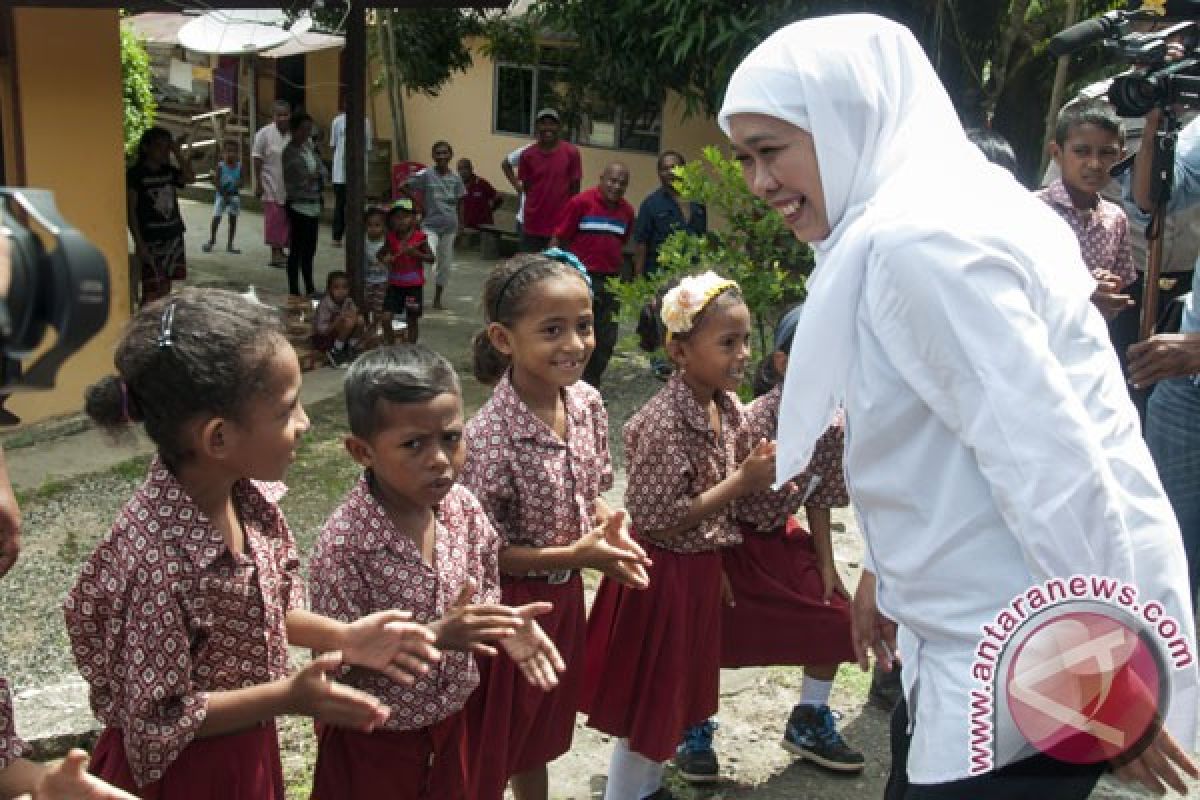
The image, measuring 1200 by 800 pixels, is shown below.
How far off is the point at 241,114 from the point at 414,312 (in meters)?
9.12

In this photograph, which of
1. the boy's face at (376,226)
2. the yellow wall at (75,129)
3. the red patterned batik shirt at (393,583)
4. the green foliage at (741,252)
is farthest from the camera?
the boy's face at (376,226)

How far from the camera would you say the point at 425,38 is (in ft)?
42.5

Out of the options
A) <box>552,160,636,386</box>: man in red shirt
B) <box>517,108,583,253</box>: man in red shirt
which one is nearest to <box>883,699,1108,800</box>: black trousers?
<box>552,160,636,386</box>: man in red shirt

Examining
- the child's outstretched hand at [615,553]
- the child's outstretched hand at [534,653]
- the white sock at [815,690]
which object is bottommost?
the white sock at [815,690]

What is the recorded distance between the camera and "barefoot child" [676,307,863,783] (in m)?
3.53

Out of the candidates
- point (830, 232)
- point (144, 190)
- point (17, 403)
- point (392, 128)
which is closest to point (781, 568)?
point (830, 232)

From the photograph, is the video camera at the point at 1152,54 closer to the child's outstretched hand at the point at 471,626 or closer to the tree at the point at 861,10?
the child's outstretched hand at the point at 471,626

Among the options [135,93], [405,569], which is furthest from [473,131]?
[405,569]

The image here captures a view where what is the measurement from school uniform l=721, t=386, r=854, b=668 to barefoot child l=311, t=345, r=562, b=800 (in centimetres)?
108

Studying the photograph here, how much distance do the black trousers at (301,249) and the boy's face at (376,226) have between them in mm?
1670

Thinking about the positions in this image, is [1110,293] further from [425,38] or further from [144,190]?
[425,38]

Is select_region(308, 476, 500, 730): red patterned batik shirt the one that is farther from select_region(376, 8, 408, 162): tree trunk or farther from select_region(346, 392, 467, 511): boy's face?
select_region(376, 8, 408, 162): tree trunk

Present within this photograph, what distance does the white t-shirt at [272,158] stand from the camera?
1177 cm

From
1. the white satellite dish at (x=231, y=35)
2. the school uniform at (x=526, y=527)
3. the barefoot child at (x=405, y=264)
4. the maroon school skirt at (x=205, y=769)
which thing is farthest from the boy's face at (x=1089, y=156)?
the white satellite dish at (x=231, y=35)
